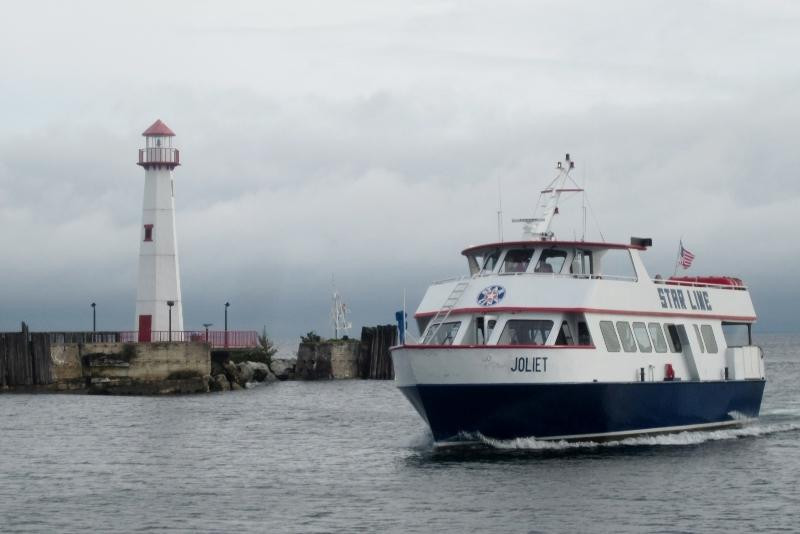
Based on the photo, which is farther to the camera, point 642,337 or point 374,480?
point 642,337

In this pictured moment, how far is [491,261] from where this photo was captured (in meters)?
33.2

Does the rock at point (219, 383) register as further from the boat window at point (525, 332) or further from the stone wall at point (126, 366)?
the boat window at point (525, 332)

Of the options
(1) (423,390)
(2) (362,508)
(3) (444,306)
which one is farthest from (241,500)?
(3) (444,306)

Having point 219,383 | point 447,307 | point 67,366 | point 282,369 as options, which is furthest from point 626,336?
point 282,369

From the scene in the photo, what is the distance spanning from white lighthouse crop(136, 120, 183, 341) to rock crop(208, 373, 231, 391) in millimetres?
3723

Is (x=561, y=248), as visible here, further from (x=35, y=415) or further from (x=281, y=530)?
(x=35, y=415)

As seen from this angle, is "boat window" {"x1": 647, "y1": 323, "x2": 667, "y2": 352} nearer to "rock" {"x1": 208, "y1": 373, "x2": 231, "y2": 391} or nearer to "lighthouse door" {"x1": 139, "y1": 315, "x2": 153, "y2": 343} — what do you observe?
"lighthouse door" {"x1": 139, "y1": 315, "x2": 153, "y2": 343}

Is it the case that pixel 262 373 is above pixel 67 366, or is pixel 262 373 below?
below

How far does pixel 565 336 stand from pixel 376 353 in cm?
4676

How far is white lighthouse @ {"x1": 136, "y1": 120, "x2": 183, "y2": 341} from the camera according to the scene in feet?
201

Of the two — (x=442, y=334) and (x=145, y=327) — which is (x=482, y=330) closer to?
(x=442, y=334)

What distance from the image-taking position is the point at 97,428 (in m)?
42.2

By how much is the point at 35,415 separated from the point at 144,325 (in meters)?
14.1

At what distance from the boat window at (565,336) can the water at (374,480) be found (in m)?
2.48
